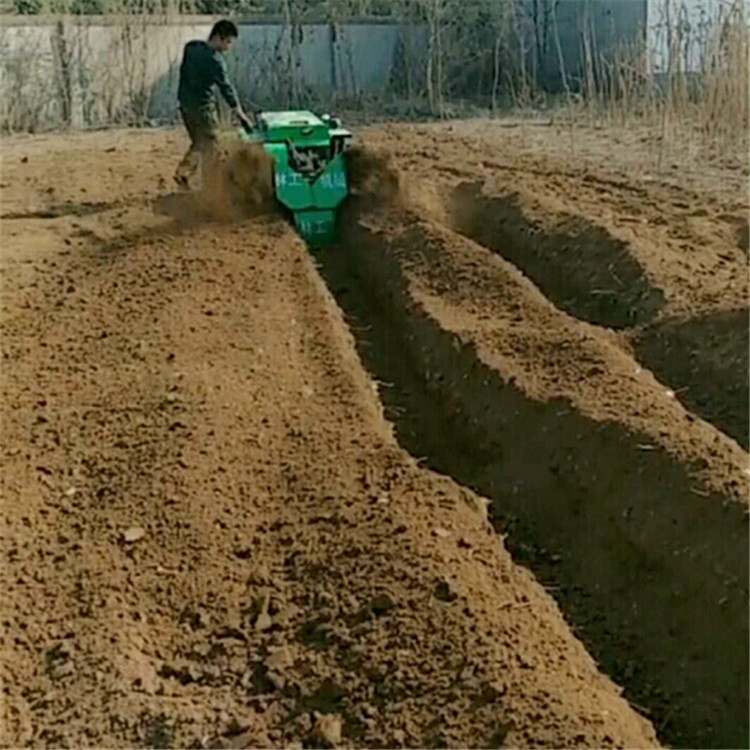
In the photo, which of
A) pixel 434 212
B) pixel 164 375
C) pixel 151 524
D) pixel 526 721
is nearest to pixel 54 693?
pixel 151 524

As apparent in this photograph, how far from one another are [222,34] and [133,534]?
6705mm

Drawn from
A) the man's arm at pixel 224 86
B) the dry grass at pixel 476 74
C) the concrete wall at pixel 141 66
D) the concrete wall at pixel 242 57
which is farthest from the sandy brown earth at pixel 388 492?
the concrete wall at pixel 141 66

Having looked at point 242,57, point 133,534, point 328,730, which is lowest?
point 328,730

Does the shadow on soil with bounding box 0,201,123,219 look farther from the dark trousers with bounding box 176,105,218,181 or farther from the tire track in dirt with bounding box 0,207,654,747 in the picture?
the tire track in dirt with bounding box 0,207,654,747

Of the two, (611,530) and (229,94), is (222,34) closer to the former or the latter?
(229,94)

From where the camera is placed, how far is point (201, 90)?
434 inches

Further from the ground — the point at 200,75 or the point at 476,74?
the point at 200,75

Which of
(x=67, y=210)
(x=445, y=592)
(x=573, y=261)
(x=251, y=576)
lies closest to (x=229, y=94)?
(x=67, y=210)

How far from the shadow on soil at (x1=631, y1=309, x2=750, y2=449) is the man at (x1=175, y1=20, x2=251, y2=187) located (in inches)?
214

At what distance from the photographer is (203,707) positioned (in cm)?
399

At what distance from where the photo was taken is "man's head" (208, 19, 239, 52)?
10.7 m

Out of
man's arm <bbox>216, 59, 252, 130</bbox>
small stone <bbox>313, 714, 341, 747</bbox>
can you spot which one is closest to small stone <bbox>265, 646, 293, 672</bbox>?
small stone <bbox>313, 714, 341, 747</bbox>

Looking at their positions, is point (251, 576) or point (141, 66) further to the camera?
point (141, 66)

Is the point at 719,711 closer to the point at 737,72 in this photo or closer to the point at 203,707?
the point at 203,707
